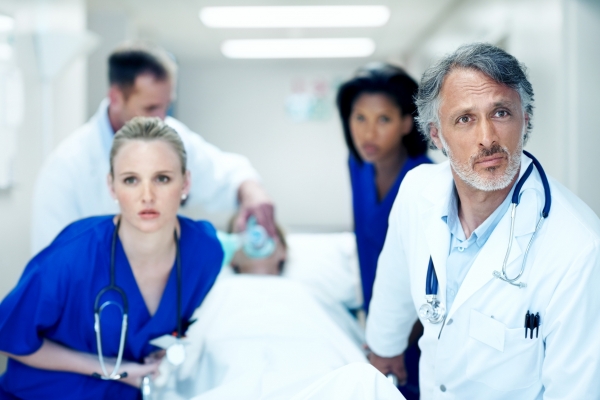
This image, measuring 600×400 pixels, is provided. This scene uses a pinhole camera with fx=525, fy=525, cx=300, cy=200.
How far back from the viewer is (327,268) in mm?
3008

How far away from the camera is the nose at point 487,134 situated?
3.60 feet

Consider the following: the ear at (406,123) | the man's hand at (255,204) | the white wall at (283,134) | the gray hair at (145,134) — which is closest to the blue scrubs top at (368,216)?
the ear at (406,123)

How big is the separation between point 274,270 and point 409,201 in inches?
60.4

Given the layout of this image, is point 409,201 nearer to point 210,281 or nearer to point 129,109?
point 210,281

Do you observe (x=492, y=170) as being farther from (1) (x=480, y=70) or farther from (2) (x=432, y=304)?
(2) (x=432, y=304)

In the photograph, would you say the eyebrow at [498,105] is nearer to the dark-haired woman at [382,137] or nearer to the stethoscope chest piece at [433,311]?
the stethoscope chest piece at [433,311]

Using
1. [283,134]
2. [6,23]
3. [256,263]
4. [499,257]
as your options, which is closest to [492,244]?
[499,257]

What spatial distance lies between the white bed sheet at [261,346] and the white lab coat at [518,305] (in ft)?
1.21

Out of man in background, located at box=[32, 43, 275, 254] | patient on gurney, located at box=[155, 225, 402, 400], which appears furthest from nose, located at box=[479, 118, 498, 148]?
man in background, located at box=[32, 43, 275, 254]

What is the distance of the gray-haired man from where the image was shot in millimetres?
1034

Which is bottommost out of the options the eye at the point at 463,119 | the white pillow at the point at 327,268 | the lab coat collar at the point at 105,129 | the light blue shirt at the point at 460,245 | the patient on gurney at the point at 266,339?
the white pillow at the point at 327,268

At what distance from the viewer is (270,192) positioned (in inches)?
179

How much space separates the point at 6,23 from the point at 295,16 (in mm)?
1716

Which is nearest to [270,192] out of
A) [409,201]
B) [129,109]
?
[129,109]
